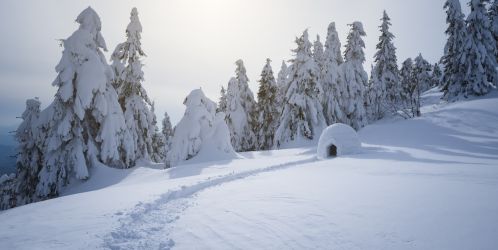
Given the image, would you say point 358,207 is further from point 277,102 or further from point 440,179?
point 277,102

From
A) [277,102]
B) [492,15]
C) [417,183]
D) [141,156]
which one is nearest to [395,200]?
[417,183]

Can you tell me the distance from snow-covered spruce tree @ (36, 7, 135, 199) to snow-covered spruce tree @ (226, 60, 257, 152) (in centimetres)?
1737

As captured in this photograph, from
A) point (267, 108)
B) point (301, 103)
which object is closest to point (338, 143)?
point (301, 103)

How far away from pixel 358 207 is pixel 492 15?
4548cm

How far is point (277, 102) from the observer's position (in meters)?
40.2

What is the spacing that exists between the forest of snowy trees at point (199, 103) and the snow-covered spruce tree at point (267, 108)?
124mm

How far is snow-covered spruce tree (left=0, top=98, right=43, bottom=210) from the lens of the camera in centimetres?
1919

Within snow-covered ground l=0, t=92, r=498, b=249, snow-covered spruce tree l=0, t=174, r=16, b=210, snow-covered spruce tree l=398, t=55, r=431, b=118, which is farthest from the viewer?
snow-covered spruce tree l=398, t=55, r=431, b=118

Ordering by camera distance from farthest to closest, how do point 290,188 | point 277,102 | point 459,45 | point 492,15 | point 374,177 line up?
1. point 277,102
2. point 492,15
3. point 459,45
4. point 374,177
5. point 290,188

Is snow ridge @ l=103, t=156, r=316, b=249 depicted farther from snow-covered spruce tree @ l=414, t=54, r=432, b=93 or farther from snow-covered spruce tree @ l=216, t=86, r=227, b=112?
snow-covered spruce tree @ l=414, t=54, r=432, b=93

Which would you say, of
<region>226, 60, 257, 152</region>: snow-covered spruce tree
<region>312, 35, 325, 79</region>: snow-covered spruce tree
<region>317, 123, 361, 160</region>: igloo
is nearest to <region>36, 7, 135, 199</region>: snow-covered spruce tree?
<region>317, 123, 361, 160</region>: igloo

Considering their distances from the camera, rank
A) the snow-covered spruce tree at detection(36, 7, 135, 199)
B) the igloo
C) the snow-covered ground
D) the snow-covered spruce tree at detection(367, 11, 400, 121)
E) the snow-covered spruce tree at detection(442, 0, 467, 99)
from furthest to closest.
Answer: the snow-covered spruce tree at detection(367, 11, 400, 121), the snow-covered spruce tree at detection(442, 0, 467, 99), the igloo, the snow-covered spruce tree at detection(36, 7, 135, 199), the snow-covered ground

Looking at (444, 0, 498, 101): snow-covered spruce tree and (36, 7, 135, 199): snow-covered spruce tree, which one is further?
(444, 0, 498, 101): snow-covered spruce tree

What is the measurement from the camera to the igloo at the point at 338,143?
1800cm
